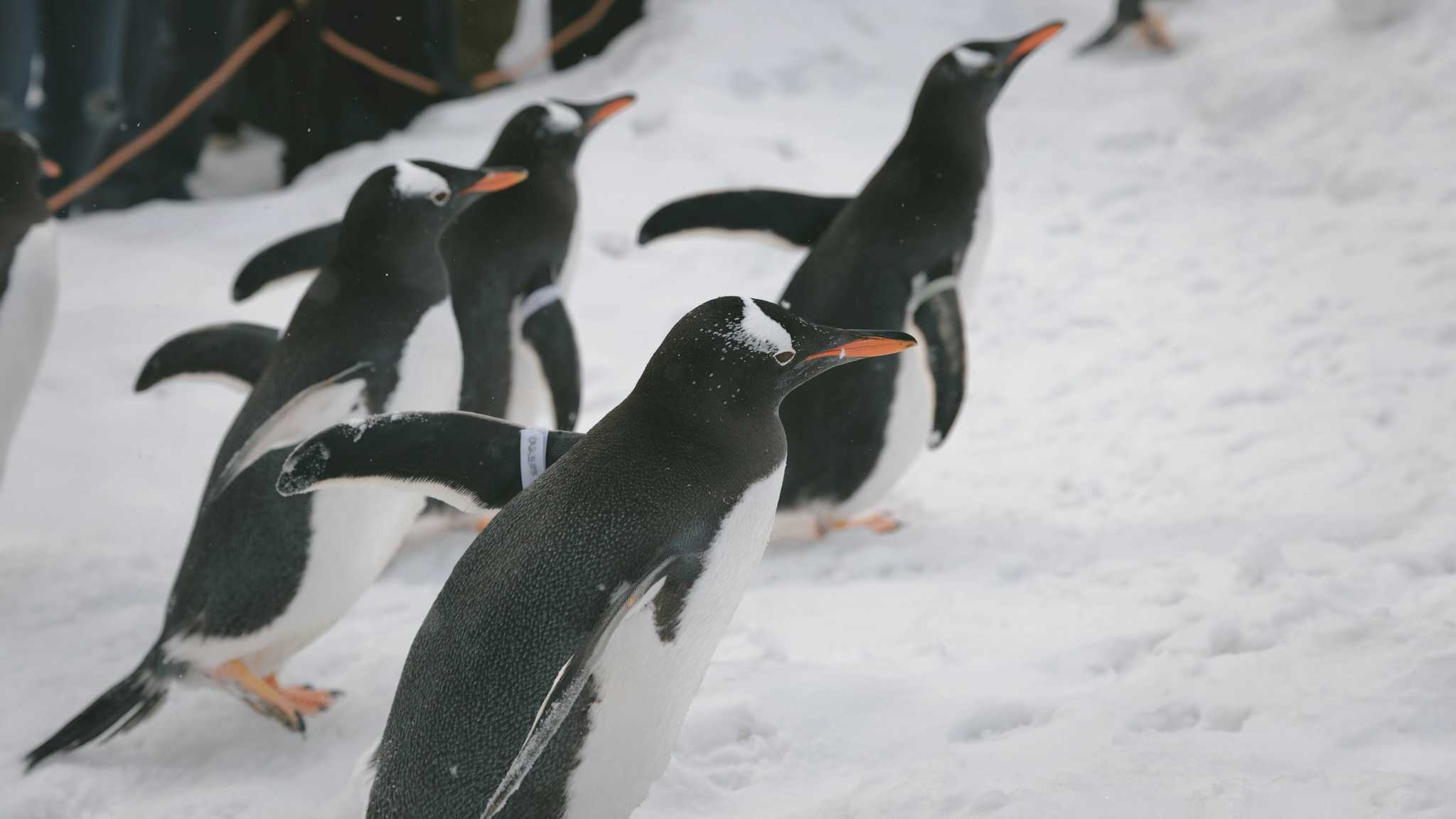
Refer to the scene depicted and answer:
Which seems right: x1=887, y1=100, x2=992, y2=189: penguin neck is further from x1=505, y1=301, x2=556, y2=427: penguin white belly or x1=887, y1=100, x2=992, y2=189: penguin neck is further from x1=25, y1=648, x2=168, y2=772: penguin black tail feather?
x1=25, y1=648, x2=168, y2=772: penguin black tail feather

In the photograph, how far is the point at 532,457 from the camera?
56.7 inches

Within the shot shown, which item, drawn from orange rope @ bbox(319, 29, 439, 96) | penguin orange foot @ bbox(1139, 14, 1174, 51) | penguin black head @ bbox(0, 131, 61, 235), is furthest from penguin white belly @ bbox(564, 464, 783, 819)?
penguin orange foot @ bbox(1139, 14, 1174, 51)

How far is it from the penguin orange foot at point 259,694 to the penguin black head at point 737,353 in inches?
32.8

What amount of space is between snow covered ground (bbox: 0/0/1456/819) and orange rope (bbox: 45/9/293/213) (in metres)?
0.22

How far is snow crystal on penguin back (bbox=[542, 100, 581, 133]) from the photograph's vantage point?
2580 millimetres

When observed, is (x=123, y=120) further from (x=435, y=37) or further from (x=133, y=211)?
(x=435, y=37)

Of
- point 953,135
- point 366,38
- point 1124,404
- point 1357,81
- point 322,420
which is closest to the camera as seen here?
point 322,420

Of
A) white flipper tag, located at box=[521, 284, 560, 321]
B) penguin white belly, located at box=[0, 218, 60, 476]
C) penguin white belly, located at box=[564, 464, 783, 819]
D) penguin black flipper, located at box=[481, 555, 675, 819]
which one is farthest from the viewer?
white flipper tag, located at box=[521, 284, 560, 321]

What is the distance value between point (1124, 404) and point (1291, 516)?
65cm

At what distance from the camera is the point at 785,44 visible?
4727mm

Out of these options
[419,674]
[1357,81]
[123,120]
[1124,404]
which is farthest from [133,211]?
[1357,81]

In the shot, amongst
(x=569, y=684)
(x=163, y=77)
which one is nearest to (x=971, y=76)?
(x=569, y=684)

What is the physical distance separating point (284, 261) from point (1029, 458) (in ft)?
4.83

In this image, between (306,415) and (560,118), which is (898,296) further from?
(306,415)
